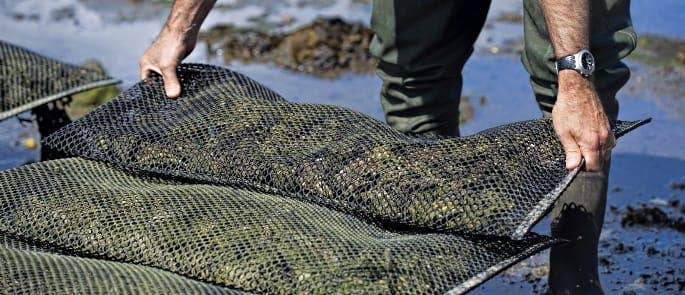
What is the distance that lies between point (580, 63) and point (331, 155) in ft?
2.27

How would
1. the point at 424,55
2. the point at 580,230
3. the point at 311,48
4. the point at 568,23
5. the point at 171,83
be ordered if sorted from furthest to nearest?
the point at 311,48 → the point at 424,55 → the point at 171,83 → the point at 580,230 → the point at 568,23

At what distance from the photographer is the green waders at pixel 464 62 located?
321cm

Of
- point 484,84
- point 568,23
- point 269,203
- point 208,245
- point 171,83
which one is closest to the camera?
point 208,245

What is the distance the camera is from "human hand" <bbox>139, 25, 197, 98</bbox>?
134 inches

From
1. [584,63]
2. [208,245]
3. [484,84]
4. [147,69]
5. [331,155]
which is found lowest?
[484,84]

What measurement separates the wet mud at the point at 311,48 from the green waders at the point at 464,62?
2.11 metres

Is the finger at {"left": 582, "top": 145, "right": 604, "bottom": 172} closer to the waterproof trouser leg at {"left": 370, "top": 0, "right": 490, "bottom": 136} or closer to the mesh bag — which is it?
the waterproof trouser leg at {"left": 370, "top": 0, "right": 490, "bottom": 136}

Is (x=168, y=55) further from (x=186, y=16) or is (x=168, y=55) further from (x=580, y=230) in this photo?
(x=580, y=230)

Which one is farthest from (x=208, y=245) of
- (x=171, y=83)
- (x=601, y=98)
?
(x=601, y=98)

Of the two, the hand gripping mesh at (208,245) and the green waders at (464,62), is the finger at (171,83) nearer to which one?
the hand gripping mesh at (208,245)

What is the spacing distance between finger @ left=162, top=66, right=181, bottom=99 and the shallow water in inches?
47.4

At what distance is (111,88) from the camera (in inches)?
211

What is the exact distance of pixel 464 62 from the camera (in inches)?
150

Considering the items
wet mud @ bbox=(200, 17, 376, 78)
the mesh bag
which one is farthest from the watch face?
wet mud @ bbox=(200, 17, 376, 78)
